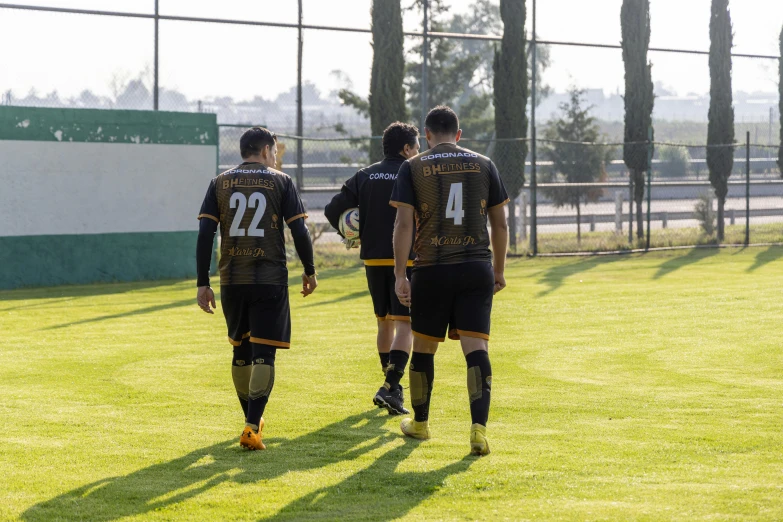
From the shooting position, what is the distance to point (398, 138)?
7.32 m

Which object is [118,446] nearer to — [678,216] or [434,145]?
[434,145]

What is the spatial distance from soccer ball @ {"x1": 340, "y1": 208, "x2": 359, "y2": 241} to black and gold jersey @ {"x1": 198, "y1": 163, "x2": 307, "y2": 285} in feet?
4.07

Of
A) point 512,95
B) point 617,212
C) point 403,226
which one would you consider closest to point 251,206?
point 403,226

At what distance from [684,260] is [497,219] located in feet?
50.2

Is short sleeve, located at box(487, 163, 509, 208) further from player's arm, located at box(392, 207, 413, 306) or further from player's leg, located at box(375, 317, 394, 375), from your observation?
player's leg, located at box(375, 317, 394, 375)

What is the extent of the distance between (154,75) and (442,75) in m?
20.6

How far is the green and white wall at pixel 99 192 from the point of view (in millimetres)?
16266

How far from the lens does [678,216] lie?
29.1 m

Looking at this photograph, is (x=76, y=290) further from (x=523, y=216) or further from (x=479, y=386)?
(x=479, y=386)

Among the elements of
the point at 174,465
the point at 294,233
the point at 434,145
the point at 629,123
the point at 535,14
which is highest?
the point at 535,14

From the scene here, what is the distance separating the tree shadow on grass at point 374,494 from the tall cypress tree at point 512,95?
57.7ft

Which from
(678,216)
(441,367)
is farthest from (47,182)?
(678,216)

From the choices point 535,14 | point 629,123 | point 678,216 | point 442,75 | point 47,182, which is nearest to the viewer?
point 47,182

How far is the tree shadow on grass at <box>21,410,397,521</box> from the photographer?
4.89 metres
